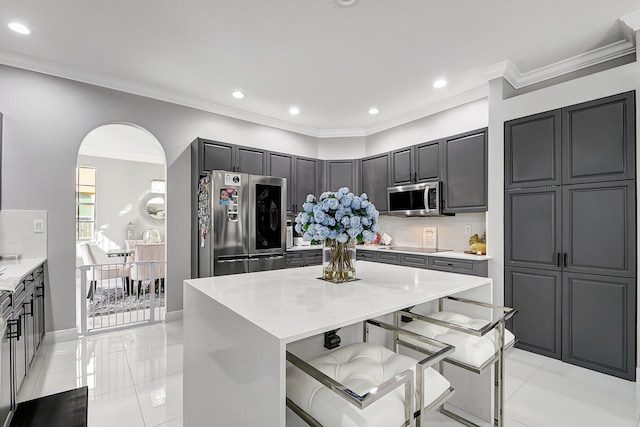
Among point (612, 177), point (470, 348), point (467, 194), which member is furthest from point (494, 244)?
point (470, 348)

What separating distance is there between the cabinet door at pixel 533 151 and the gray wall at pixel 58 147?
3634mm

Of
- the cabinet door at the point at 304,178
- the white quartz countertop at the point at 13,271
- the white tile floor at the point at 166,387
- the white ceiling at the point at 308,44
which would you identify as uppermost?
the white ceiling at the point at 308,44

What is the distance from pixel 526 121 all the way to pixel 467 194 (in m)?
0.91

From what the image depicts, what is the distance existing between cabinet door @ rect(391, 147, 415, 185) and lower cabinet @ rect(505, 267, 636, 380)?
1671 mm

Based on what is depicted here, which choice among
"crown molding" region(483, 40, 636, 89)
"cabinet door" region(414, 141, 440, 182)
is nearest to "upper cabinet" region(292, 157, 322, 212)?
"cabinet door" region(414, 141, 440, 182)

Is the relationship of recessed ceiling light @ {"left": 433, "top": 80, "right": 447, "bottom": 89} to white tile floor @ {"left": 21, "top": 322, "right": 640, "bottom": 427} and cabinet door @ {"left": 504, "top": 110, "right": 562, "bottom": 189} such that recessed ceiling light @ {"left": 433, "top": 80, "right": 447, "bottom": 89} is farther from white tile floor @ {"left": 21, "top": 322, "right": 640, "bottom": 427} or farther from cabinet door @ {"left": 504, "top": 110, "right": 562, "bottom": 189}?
white tile floor @ {"left": 21, "top": 322, "right": 640, "bottom": 427}

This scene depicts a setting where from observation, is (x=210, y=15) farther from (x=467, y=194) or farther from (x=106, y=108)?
(x=467, y=194)

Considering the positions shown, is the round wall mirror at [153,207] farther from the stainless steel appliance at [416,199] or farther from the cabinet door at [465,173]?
the cabinet door at [465,173]

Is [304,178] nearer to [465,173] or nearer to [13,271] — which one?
[465,173]

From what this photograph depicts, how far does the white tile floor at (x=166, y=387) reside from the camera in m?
1.91

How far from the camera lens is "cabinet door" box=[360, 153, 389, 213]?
177 inches

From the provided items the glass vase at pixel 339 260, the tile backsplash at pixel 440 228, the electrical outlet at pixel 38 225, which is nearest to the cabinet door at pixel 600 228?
the tile backsplash at pixel 440 228

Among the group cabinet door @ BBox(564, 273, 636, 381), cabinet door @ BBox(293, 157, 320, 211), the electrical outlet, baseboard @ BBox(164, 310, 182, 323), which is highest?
cabinet door @ BBox(293, 157, 320, 211)

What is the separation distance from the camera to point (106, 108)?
10.9 feet
